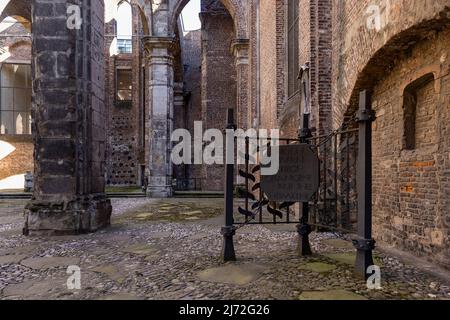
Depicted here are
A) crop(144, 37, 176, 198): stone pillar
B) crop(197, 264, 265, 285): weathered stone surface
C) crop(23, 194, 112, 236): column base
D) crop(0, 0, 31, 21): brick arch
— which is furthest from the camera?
crop(0, 0, 31, 21): brick arch

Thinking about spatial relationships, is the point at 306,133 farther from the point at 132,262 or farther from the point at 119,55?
the point at 119,55

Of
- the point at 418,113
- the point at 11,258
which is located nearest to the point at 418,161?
the point at 418,113

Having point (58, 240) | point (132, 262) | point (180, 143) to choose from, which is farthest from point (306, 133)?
point (180, 143)

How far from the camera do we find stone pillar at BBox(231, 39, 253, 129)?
13.5 metres

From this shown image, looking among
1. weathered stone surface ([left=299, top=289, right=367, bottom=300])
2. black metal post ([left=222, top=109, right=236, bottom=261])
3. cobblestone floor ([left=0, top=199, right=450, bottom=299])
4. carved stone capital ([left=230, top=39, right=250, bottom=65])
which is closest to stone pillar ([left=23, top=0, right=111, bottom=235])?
cobblestone floor ([left=0, top=199, right=450, bottom=299])

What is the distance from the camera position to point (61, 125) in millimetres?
5648

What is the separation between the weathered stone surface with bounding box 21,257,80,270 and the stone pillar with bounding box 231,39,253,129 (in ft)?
33.5

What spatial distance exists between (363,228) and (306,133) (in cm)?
150

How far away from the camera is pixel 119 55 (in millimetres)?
22141

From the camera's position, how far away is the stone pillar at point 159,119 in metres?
13.1

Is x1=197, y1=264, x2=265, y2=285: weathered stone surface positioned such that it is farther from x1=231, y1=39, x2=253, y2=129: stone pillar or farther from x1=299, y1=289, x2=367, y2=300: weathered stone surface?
x1=231, y1=39, x2=253, y2=129: stone pillar

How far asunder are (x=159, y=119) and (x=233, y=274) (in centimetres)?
1042

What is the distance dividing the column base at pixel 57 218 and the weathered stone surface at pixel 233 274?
2.98 meters

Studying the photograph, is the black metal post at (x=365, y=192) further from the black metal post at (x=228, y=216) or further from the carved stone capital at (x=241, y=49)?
the carved stone capital at (x=241, y=49)
